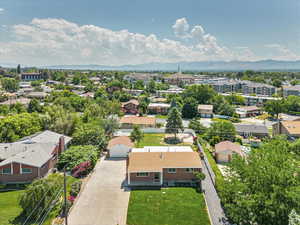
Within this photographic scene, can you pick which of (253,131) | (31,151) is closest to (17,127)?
(31,151)

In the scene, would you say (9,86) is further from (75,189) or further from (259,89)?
(259,89)

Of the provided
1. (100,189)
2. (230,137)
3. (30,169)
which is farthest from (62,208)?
(230,137)

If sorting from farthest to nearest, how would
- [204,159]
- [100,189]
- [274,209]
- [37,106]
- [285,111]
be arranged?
[285,111] < [37,106] < [204,159] < [100,189] < [274,209]

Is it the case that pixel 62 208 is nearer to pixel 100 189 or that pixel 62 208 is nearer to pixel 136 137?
pixel 100 189

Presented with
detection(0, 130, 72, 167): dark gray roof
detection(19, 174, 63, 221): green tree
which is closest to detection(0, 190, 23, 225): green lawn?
detection(19, 174, 63, 221): green tree

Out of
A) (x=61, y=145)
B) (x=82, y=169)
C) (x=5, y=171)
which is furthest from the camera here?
(x=61, y=145)

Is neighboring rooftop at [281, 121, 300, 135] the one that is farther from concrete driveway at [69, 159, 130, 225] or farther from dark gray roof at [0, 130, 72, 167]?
dark gray roof at [0, 130, 72, 167]

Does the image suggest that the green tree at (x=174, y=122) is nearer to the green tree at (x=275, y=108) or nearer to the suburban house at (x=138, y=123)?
the suburban house at (x=138, y=123)
